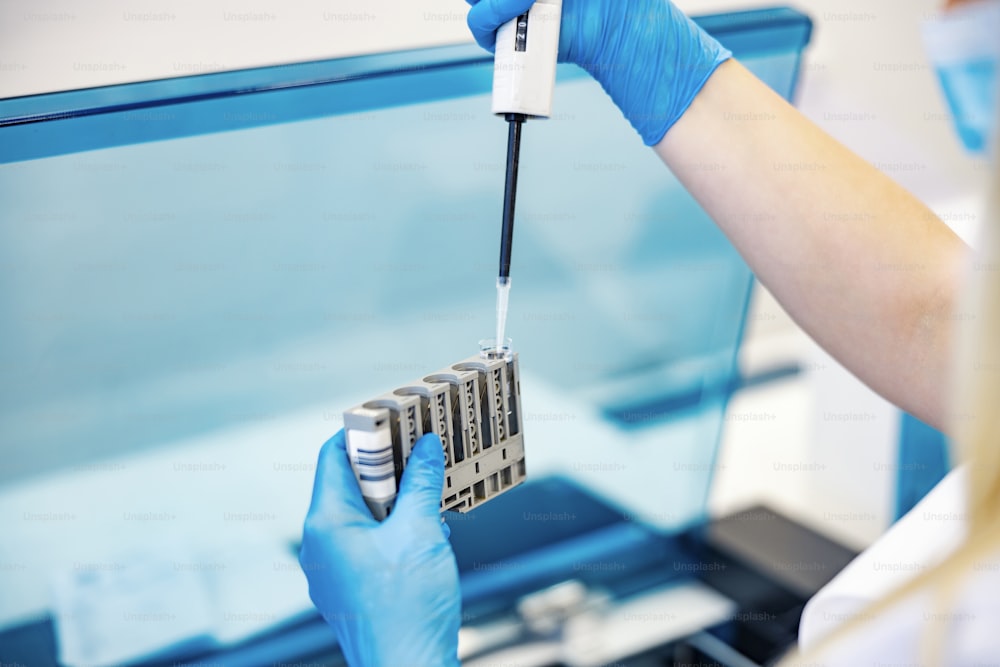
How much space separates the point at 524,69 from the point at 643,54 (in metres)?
0.18

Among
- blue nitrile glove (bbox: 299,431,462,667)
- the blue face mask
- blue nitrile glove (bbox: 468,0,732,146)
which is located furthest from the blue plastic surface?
the blue face mask

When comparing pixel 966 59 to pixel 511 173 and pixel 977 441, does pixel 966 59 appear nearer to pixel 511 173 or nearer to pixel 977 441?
pixel 511 173

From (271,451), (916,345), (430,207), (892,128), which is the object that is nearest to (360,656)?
(271,451)

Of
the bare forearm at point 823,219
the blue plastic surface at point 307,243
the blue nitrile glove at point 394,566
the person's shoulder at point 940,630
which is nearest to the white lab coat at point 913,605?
the person's shoulder at point 940,630

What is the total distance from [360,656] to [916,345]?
24.0 inches

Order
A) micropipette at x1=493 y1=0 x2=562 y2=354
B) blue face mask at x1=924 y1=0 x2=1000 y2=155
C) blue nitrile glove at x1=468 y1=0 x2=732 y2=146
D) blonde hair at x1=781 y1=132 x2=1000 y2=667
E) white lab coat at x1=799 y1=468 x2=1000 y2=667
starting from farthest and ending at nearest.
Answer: blue face mask at x1=924 y1=0 x2=1000 y2=155 < blue nitrile glove at x1=468 y1=0 x2=732 y2=146 < micropipette at x1=493 y1=0 x2=562 y2=354 < white lab coat at x1=799 y1=468 x2=1000 y2=667 < blonde hair at x1=781 y1=132 x2=1000 y2=667

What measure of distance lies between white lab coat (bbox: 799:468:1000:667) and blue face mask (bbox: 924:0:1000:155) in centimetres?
66

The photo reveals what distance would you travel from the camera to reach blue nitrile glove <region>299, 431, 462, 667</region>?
618mm

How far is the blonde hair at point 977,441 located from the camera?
1.20 feet

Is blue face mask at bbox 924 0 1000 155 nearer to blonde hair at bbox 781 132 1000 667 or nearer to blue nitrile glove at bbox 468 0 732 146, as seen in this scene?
blue nitrile glove at bbox 468 0 732 146

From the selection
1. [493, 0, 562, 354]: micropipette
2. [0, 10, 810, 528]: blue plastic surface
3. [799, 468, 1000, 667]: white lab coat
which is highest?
[493, 0, 562, 354]: micropipette

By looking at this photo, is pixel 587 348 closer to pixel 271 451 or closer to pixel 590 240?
pixel 590 240

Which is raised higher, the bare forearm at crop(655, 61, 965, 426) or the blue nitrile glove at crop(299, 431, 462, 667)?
the bare forearm at crop(655, 61, 965, 426)

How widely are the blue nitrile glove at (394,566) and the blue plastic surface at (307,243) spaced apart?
0.26m
